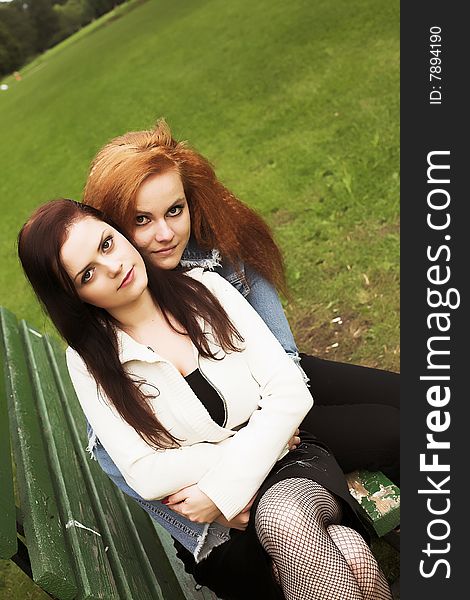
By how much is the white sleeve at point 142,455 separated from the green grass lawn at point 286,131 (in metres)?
1.58

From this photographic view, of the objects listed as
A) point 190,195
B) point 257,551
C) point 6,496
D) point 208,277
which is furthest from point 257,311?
point 6,496

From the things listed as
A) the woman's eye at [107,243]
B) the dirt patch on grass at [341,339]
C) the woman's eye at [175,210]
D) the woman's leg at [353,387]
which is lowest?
the dirt patch on grass at [341,339]

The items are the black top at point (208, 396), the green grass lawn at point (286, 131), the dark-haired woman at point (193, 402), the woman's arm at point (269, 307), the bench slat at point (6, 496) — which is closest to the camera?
the bench slat at point (6, 496)

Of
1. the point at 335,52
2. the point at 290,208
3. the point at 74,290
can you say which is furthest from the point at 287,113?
the point at 74,290

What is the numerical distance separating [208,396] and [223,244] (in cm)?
64

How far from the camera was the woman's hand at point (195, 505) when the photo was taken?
7.58 feet

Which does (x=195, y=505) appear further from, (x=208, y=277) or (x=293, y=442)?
(x=208, y=277)

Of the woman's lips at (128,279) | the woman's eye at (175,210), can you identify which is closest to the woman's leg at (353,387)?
the woman's eye at (175,210)

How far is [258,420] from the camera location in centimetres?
236

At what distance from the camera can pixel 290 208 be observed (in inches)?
270

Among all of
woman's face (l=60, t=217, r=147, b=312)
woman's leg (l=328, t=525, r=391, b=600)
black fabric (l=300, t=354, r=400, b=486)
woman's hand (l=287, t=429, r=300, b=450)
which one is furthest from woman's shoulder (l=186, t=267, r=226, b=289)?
woman's leg (l=328, t=525, r=391, b=600)

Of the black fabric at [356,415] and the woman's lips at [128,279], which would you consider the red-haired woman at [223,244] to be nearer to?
the black fabric at [356,415]

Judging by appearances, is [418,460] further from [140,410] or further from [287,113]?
[287,113]

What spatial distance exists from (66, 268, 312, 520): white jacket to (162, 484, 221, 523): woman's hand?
0.02 metres
